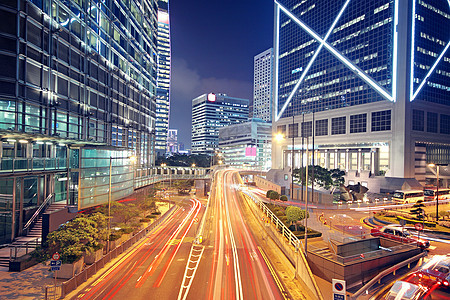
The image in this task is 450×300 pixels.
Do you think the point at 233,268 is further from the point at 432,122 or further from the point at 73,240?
the point at 432,122

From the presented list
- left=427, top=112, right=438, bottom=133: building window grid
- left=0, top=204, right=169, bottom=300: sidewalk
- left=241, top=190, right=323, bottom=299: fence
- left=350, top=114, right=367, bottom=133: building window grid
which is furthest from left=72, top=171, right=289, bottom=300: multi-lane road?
left=427, top=112, right=438, bottom=133: building window grid

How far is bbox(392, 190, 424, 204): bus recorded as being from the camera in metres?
67.7

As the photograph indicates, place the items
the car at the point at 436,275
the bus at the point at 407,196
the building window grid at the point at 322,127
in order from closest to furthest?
1. the car at the point at 436,275
2. the bus at the point at 407,196
3. the building window grid at the point at 322,127

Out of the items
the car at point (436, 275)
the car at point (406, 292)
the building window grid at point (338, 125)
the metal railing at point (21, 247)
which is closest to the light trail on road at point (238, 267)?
the car at point (406, 292)

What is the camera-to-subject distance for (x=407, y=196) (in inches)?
2862

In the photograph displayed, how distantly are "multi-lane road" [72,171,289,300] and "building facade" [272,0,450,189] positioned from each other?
4920 centimetres

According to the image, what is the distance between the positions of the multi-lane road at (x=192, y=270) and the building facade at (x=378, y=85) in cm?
4920

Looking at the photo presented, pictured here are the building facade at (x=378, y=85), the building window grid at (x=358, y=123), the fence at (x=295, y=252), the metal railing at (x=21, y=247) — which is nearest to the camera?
the fence at (x=295, y=252)

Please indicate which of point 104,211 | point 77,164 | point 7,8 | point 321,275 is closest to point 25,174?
point 77,164

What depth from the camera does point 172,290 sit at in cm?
2011

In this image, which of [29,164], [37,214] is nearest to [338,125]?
[37,214]

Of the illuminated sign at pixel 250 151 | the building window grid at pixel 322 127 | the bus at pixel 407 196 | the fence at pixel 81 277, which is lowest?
the bus at pixel 407 196

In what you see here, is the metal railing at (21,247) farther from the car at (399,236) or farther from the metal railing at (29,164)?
the car at (399,236)

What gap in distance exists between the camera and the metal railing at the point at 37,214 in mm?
30841
